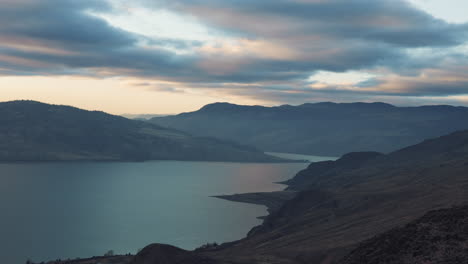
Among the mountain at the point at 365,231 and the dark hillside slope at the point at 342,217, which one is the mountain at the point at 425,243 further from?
the dark hillside slope at the point at 342,217

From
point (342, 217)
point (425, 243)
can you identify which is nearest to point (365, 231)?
point (342, 217)

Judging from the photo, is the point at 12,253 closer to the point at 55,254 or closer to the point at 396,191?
the point at 55,254

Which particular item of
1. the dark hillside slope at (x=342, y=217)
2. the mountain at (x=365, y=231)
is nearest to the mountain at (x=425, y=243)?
the mountain at (x=365, y=231)

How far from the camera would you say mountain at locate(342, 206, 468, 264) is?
166 feet

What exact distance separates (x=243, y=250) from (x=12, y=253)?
66.9 meters

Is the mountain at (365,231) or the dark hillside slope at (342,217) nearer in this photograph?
the mountain at (365,231)

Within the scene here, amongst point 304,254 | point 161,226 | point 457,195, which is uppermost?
point 457,195

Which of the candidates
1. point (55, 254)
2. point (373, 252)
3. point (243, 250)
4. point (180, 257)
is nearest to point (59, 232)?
point (55, 254)

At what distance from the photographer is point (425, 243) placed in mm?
54219

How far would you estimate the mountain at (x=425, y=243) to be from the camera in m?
50.6

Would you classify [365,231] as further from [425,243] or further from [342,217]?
[425,243]

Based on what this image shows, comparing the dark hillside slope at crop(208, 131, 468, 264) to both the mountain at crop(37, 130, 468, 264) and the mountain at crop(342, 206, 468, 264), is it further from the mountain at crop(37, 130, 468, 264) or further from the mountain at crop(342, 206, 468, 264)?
the mountain at crop(342, 206, 468, 264)

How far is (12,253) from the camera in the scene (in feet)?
475

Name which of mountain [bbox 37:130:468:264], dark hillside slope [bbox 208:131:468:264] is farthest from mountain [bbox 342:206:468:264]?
dark hillside slope [bbox 208:131:468:264]
